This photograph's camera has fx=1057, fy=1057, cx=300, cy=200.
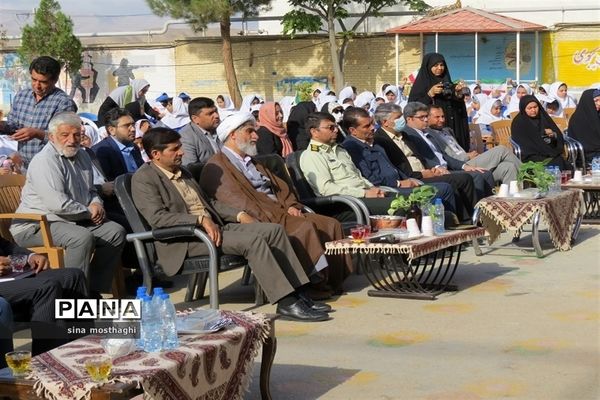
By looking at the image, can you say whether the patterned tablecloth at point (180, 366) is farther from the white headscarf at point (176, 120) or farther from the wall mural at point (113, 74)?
the wall mural at point (113, 74)

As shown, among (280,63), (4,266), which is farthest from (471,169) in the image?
Result: (280,63)

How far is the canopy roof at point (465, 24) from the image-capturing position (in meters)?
31.0

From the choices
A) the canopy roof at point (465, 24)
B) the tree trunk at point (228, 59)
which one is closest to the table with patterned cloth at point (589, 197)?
the canopy roof at point (465, 24)

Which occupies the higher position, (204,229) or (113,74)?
(113,74)

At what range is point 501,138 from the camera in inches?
534

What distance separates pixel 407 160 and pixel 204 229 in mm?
3686

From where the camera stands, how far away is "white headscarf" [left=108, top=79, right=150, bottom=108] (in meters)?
11.6

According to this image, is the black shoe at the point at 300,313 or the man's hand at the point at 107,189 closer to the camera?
the black shoe at the point at 300,313

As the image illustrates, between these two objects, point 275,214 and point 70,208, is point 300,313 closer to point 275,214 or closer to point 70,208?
point 275,214

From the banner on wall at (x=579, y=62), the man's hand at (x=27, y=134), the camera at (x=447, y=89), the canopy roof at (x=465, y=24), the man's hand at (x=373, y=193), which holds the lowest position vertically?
the man's hand at (x=373, y=193)

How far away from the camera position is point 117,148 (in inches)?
321

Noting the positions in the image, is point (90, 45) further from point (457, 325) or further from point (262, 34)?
point (457, 325)

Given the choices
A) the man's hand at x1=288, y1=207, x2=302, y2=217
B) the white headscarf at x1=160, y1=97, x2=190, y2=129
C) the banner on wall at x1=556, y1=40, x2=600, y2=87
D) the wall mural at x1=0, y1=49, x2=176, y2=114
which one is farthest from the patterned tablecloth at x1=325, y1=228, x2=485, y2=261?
the wall mural at x1=0, y1=49, x2=176, y2=114

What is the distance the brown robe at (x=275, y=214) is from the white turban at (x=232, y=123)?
0.16 metres
